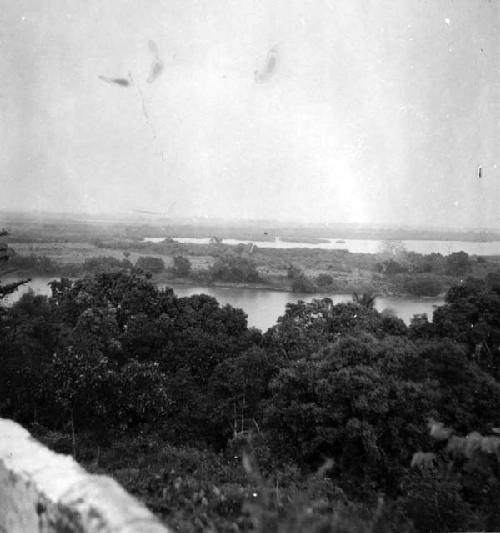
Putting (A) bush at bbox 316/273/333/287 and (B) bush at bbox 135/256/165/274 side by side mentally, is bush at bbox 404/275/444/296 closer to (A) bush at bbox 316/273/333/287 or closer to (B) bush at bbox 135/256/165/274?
(A) bush at bbox 316/273/333/287

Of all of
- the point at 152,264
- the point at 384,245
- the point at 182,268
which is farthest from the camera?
the point at 384,245

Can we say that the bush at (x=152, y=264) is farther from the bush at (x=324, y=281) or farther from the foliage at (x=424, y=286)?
the foliage at (x=424, y=286)

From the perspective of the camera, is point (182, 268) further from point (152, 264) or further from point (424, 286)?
point (424, 286)

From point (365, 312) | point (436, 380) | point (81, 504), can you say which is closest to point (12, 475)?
point (81, 504)

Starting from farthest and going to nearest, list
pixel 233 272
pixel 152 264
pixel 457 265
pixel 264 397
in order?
pixel 152 264, pixel 233 272, pixel 457 265, pixel 264 397

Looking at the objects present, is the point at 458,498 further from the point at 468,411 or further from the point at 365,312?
the point at 365,312

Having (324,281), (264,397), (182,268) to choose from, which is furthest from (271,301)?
(264,397)

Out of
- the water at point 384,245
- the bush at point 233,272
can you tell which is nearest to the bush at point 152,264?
the bush at point 233,272
